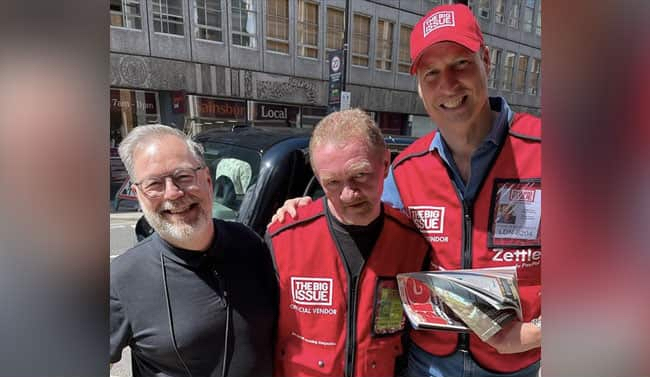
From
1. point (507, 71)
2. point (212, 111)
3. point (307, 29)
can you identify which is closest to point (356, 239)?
point (212, 111)

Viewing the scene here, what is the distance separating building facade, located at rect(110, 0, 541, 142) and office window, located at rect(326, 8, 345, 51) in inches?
1.7

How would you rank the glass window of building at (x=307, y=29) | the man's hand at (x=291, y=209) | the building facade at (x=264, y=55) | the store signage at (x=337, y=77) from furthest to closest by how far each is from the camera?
1. the glass window of building at (x=307, y=29)
2. the building facade at (x=264, y=55)
3. the store signage at (x=337, y=77)
4. the man's hand at (x=291, y=209)

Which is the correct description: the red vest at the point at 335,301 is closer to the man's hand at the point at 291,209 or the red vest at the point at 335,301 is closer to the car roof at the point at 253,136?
the man's hand at the point at 291,209

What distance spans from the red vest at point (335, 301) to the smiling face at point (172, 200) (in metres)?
0.30

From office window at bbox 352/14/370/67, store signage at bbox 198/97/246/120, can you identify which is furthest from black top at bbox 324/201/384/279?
office window at bbox 352/14/370/67

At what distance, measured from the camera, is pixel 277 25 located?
54.4 ft

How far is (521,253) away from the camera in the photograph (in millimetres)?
1380

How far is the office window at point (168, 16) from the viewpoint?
14406 mm

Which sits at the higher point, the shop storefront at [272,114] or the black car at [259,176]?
the shop storefront at [272,114]

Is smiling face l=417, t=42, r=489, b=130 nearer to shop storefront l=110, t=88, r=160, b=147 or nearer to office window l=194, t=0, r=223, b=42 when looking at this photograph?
shop storefront l=110, t=88, r=160, b=147

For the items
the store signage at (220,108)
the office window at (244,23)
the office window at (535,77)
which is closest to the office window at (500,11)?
the office window at (535,77)

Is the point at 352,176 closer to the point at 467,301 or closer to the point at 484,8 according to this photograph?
the point at 467,301
